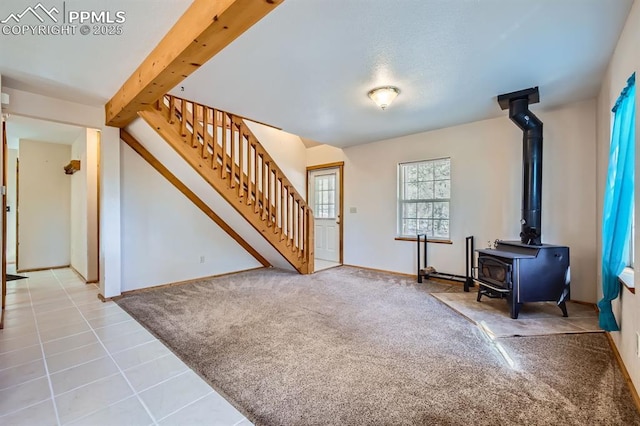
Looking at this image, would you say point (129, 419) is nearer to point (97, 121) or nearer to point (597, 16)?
point (97, 121)

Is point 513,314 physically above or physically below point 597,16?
below

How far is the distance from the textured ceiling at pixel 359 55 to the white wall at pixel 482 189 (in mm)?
468

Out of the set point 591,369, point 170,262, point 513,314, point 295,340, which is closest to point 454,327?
point 513,314

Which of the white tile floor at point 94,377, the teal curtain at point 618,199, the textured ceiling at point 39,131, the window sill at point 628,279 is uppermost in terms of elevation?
the textured ceiling at point 39,131

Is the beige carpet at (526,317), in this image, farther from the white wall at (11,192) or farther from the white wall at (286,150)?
the white wall at (11,192)

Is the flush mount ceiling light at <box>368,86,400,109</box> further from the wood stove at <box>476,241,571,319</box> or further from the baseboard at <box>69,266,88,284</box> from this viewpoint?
the baseboard at <box>69,266,88,284</box>

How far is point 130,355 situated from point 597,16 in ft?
13.4

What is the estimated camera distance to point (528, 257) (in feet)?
9.57

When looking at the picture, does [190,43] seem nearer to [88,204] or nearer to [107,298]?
[107,298]

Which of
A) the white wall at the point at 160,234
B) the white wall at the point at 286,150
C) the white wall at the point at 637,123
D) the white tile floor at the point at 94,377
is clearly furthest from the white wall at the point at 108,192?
the white wall at the point at 637,123

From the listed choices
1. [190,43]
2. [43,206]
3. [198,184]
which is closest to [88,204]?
[43,206]

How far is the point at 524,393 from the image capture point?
5.73 feet

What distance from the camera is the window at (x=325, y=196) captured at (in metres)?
6.09

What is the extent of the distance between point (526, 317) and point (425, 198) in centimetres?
224
